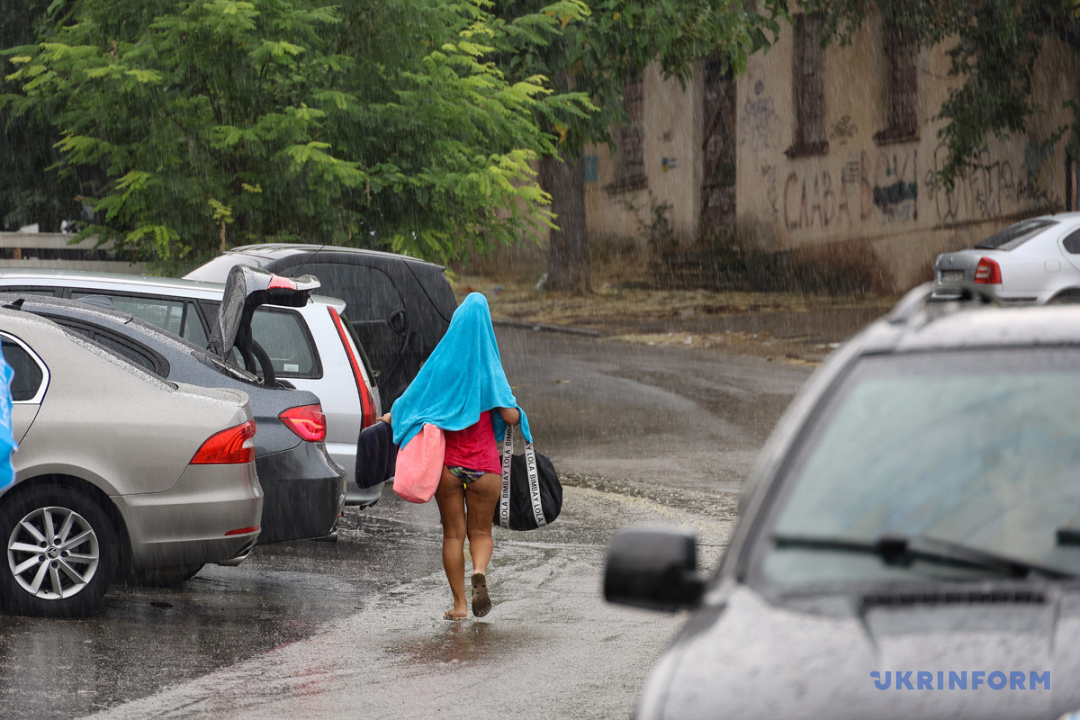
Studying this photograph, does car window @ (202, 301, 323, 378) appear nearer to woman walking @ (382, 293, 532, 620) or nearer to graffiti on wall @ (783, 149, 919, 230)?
woman walking @ (382, 293, 532, 620)

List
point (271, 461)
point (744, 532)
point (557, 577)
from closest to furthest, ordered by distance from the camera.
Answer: point (744, 532) → point (271, 461) → point (557, 577)

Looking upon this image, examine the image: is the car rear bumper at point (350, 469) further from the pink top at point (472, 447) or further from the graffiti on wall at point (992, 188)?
the graffiti on wall at point (992, 188)

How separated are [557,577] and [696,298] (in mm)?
20209

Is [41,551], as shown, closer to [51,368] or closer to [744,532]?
[51,368]

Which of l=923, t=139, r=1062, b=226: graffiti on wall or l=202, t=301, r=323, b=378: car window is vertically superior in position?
l=923, t=139, r=1062, b=226: graffiti on wall

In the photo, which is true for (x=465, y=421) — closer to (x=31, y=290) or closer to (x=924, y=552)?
(x=31, y=290)

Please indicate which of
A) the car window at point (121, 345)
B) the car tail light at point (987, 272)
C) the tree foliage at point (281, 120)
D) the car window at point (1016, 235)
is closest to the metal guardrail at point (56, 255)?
the tree foliage at point (281, 120)

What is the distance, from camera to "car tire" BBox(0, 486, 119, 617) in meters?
7.30

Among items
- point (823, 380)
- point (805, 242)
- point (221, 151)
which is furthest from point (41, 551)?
point (805, 242)

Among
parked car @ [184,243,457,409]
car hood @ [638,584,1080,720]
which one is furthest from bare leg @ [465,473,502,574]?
car hood @ [638,584,1080,720]

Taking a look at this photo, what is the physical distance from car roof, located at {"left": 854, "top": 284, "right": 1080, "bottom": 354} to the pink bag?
422cm

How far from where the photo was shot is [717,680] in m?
2.79

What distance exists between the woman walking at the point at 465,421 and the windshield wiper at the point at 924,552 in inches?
174

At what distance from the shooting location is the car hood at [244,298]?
343 inches
